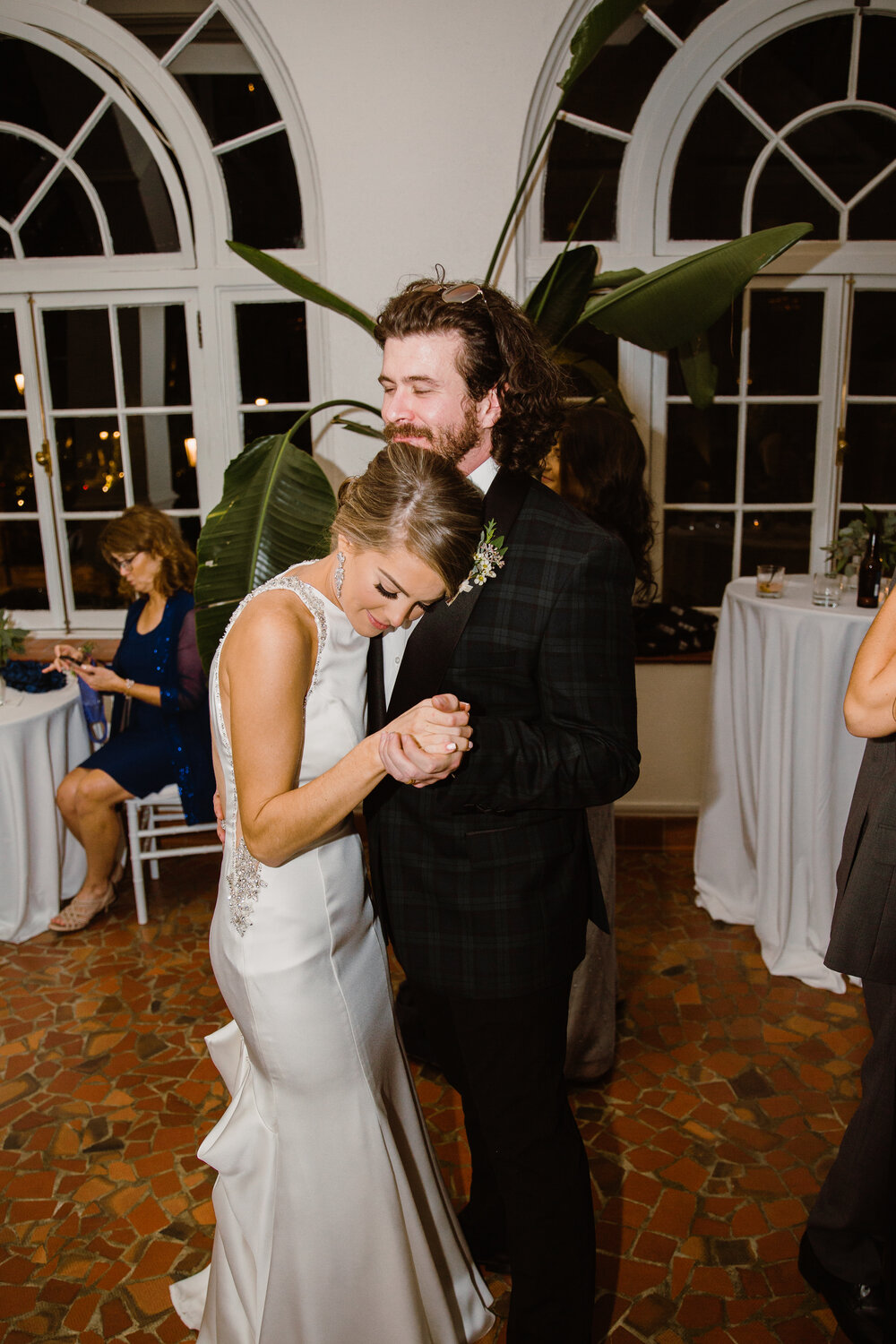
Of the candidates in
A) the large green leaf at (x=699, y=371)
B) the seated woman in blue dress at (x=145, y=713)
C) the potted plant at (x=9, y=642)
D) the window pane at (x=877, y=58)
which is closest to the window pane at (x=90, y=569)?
the potted plant at (x=9, y=642)

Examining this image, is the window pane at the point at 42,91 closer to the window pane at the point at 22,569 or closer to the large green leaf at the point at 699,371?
the window pane at the point at 22,569

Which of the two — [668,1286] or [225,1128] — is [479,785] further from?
[668,1286]

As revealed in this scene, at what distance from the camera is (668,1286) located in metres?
1.81

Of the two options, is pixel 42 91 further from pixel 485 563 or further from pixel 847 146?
pixel 485 563

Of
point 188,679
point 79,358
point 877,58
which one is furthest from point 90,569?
point 877,58

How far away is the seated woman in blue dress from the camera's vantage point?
333 cm

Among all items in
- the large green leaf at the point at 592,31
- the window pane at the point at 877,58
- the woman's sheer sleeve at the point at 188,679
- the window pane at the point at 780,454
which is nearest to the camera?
the large green leaf at the point at 592,31

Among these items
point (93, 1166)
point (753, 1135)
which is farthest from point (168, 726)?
point (753, 1135)

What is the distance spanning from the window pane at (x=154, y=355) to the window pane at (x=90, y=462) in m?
0.20

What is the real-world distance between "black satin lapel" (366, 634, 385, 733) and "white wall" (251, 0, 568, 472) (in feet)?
8.16

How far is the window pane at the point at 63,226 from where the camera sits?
4086 mm

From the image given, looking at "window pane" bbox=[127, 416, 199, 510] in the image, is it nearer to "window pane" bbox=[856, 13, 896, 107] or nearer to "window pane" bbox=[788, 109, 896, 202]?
"window pane" bbox=[788, 109, 896, 202]

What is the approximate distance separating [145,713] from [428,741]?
8.84 ft

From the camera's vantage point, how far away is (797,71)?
12.6ft
